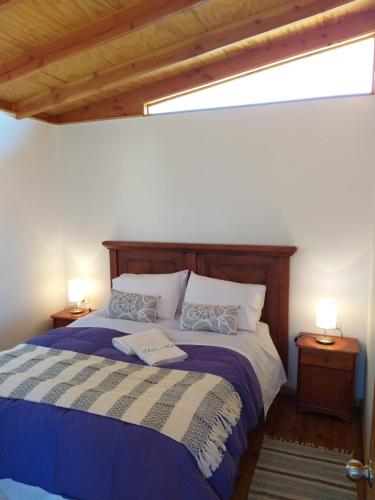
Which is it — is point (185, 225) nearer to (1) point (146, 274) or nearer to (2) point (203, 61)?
(1) point (146, 274)

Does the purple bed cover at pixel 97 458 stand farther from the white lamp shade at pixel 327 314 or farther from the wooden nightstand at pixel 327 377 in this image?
the white lamp shade at pixel 327 314

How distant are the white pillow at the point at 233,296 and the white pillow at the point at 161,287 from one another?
146 mm

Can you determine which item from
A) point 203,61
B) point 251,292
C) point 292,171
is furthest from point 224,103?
point 251,292

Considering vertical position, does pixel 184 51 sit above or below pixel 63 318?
above

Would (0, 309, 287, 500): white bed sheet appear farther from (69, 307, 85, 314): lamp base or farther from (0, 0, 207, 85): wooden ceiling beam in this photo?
(0, 0, 207, 85): wooden ceiling beam

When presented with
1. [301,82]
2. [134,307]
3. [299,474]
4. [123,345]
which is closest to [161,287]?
[134,307]

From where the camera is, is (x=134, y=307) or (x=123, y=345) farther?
(x=134, y=307)

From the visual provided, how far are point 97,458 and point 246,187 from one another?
2.33 meters

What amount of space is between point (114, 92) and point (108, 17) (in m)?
1.25

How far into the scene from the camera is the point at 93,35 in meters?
2.27

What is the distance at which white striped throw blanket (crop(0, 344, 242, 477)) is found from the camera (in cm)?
160

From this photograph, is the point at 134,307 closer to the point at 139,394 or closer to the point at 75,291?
the point at 75,291

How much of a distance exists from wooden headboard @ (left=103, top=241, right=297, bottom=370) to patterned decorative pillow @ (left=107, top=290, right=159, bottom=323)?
0.48 meters

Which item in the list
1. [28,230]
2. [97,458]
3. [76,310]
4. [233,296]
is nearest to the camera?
[97,458]
